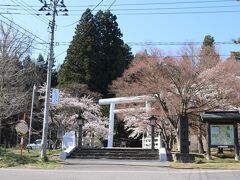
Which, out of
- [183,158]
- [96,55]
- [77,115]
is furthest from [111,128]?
[96,55]

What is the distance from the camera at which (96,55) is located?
195 ft

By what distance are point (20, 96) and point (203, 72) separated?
15.0 metres

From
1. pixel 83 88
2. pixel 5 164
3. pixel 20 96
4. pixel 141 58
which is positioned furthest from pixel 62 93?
pixel 5 164

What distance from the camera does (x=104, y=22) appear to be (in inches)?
2470

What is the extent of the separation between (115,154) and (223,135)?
7.14 meters

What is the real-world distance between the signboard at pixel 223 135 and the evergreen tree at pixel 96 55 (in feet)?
109

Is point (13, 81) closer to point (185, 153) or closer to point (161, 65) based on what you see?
point (161, 65)

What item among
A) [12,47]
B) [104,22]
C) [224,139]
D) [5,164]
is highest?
[104,22]

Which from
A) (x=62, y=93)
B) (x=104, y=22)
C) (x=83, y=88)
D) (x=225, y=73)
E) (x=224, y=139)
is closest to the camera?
(x=224, y=139)

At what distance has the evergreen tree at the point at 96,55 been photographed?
188ft

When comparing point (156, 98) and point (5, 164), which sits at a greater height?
point (156, 98)

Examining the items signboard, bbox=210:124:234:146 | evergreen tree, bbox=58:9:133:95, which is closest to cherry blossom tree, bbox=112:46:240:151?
signboard, bbox=210:124:234:146

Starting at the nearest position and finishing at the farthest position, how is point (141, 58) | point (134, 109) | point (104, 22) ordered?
point (141, 58) < point (134, 109) < point (104, 22)

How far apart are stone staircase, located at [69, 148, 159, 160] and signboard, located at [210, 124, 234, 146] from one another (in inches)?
152
